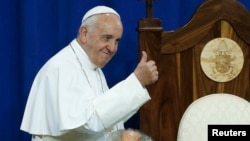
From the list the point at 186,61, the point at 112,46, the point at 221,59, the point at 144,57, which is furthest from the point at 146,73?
the point at 221,59

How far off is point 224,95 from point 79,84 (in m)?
0.63

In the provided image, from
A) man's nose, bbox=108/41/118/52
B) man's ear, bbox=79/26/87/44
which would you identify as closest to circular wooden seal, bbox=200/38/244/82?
man's nose, bbox=108/41/118/52

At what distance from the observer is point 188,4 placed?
2143 millimetres

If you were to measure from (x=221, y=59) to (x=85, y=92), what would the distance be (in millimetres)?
602

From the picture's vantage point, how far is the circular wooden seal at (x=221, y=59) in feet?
5.80

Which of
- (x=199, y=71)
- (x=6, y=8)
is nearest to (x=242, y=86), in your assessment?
(x=199, y=71)

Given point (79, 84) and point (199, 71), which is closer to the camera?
point (79, 84)

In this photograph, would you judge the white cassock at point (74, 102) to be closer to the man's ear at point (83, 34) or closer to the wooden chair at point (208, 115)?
the man's ear at point (83, 34)

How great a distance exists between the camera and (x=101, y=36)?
1626 mm

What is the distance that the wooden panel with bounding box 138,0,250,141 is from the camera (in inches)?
69.6

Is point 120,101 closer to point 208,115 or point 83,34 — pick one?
A: point 83,34

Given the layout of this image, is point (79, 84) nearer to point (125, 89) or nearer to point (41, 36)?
point (125, 89)

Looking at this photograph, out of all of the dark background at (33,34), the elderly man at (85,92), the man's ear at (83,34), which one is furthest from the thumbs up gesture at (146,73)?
the dark background at (33,34)

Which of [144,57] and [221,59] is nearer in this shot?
[144,57]
